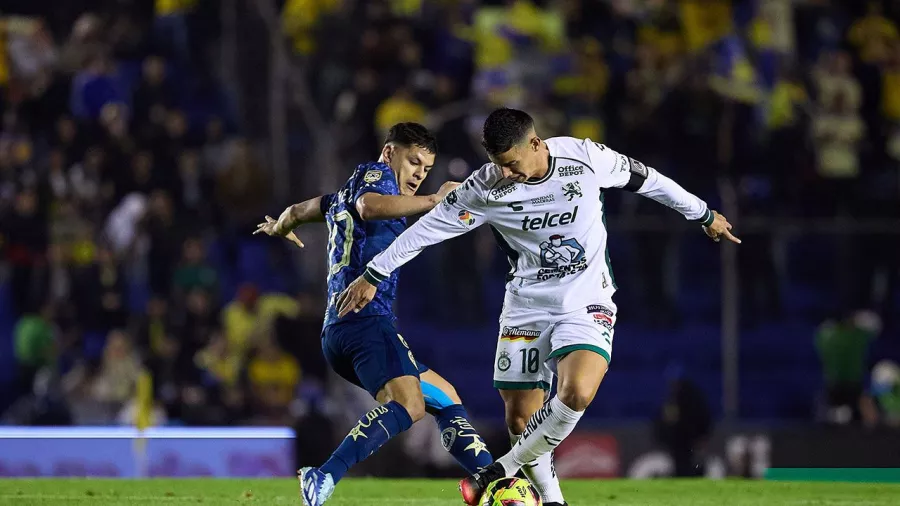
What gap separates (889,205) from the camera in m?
14.4

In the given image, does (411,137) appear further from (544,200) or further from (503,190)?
(544,200)

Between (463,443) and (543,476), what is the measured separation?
49 centimetres

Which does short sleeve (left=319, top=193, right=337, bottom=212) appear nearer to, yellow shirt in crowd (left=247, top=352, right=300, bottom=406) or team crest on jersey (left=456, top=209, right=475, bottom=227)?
team crest on jersey (left=456, top=209, right=475, bottom=227)

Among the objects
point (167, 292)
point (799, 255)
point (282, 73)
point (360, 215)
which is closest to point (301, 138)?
point (282, 73)

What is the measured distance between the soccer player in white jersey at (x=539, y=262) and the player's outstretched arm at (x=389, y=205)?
0.45 ft

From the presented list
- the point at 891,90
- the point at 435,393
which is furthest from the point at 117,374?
the point at 891,90

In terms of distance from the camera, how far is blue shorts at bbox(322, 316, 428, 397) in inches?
292

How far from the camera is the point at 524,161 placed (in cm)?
723

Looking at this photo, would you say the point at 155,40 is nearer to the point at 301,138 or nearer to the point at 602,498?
the point at 301,138

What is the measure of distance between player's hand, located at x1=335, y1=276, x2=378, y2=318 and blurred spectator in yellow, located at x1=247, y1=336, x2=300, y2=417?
6739mm

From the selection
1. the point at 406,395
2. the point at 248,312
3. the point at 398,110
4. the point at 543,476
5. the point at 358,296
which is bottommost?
the point at 543,476

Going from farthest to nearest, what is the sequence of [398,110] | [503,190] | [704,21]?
[704,21]
[398,110]
[503,190]

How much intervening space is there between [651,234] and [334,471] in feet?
24.3

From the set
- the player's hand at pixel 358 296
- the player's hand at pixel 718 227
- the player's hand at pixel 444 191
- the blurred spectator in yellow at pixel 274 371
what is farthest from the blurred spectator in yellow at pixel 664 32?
the player's hand at pixel 358 296
